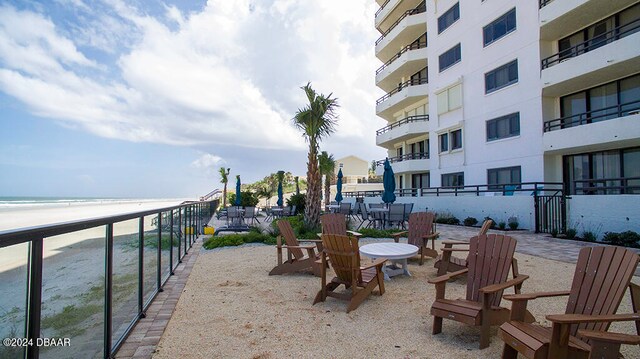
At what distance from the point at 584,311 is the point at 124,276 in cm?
420

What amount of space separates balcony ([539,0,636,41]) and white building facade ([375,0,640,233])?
39 mm

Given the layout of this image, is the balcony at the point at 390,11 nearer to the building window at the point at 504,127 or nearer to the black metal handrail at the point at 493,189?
the building window at the point at 504,127

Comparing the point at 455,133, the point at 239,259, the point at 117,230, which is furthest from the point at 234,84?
the point at 117,230

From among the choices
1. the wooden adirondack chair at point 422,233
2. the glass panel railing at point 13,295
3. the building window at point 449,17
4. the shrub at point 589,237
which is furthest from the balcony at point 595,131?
the glass panel railing at point 13,295

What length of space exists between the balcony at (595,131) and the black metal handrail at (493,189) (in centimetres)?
167

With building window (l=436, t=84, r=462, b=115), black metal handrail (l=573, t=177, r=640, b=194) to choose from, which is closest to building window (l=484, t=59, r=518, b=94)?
building window (l=436, t=84, r=462, b=115)

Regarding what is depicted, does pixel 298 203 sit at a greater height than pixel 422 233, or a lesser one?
greater

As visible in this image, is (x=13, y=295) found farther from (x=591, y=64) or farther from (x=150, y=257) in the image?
(x=591, y=64)

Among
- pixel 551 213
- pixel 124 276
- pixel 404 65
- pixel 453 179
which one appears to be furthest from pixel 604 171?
pixel 124 276

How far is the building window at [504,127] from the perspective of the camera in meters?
16.6

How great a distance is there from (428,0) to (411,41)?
11.9ft

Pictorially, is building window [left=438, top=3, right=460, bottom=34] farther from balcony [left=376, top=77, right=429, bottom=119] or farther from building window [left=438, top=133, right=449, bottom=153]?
building window [left=438, top=133, right=449, bottom=153]

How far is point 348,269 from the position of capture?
14.8 feet

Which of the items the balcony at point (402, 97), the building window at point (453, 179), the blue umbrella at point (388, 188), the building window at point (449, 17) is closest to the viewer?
the blue umbrella at point (388, 188)
